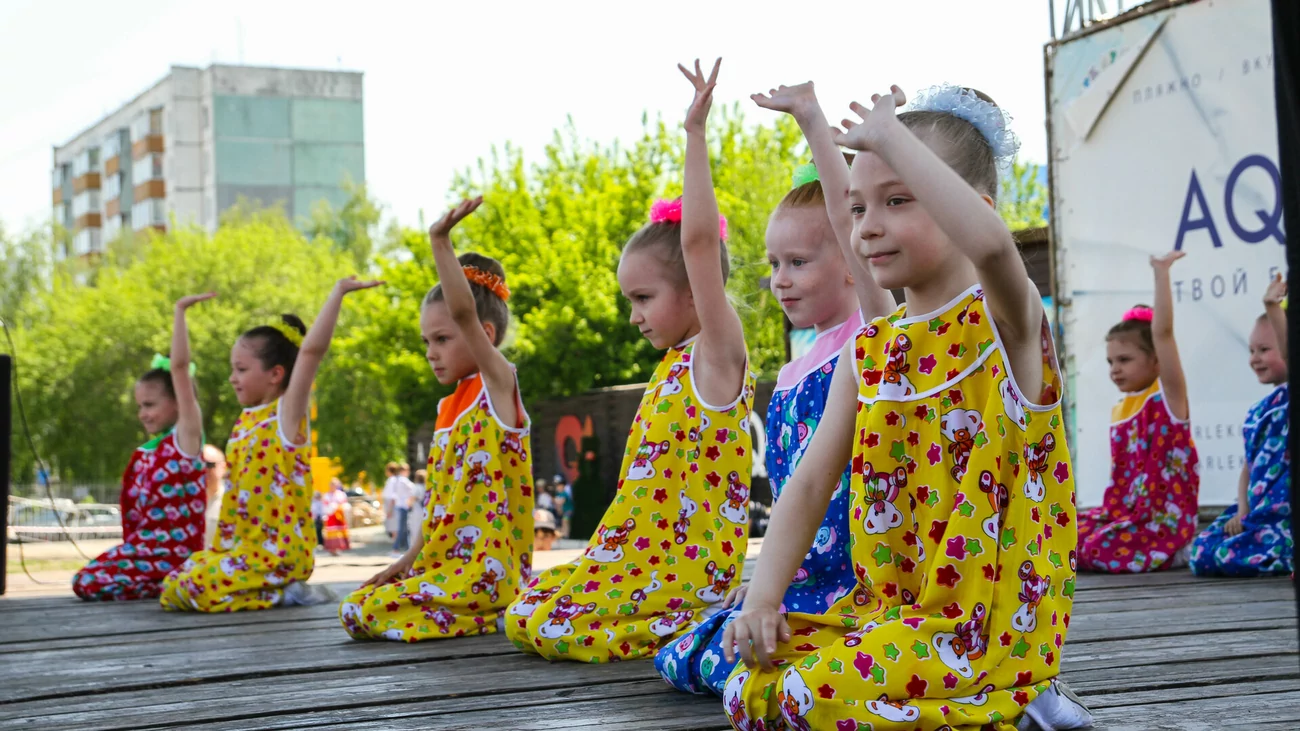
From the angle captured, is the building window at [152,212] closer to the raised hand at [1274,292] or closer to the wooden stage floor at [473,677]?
the wooden stage floor at [473,677]

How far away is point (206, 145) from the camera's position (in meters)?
56.5

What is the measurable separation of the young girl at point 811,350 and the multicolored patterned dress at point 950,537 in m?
0.47

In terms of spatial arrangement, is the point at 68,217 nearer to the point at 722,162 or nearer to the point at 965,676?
the point at 722,162

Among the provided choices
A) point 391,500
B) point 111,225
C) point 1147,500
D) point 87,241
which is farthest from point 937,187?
point 87,241

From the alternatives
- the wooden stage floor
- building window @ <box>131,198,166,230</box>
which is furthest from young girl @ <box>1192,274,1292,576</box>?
building window @ <box>131,198,166,230</box>

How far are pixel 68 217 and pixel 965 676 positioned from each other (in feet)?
241

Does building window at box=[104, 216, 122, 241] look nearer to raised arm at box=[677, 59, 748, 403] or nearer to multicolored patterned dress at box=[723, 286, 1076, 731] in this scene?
raised arm at box=[677, 59, 748, 403]

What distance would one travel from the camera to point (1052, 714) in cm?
247

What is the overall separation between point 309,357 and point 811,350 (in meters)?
2.94

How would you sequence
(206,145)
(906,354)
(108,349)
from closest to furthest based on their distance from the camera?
(906,354) → (108,349) → (206,145)

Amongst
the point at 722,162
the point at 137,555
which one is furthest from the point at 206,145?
the point at 137,555

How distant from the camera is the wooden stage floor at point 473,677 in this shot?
2.84 meters

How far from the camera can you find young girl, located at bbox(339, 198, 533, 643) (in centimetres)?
445

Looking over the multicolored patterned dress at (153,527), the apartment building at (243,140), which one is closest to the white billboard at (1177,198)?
the multicolored patterned dress at (153,527)
